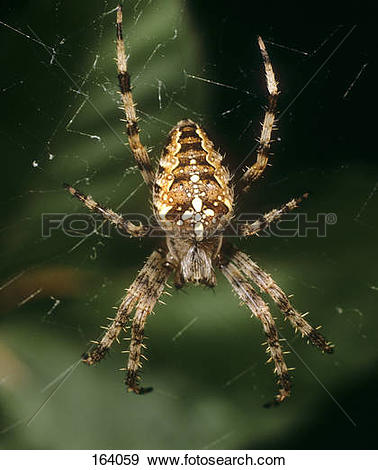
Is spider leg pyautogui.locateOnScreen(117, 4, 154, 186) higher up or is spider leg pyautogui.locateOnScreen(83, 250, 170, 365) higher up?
spider leg pyautogui.locateOnScreen(117, 4, 154, 186)

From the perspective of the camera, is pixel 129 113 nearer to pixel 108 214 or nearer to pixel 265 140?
pixel 108 214

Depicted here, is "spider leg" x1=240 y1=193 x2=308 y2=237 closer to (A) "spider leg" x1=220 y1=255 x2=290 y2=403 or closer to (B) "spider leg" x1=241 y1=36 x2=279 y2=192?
(B) "spider leg" x1=241 y1=36 x2=279 y2=192

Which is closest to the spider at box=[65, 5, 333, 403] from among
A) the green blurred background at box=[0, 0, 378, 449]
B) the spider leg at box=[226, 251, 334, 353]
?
the spider leg at box=[226, 251, 334, 353]

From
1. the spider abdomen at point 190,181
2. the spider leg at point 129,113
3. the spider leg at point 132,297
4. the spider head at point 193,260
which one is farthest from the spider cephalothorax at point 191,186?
the spider leg at point 132,297

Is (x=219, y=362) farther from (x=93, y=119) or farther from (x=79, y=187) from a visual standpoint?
(x=93, y=119)

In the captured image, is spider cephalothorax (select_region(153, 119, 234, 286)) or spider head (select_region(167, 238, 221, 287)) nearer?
spider cephalothorax (select_region(153, 119, 234, 286))

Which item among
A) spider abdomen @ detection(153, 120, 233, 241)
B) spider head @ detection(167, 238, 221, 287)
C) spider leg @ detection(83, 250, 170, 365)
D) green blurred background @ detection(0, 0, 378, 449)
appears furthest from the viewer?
spider head @ detection(167, 238, 221, 287)
